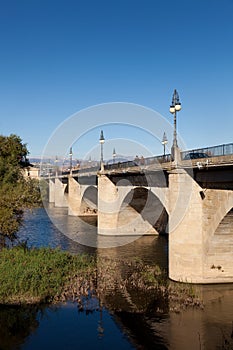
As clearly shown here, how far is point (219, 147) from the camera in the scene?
1900 centimetres

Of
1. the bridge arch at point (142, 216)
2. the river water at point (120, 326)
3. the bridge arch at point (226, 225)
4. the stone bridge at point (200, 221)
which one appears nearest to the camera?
the river water at point (120, 326)

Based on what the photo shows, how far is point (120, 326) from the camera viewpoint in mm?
16062

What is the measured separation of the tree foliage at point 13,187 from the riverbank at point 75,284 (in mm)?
1898

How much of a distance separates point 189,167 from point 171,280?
22.5 feet

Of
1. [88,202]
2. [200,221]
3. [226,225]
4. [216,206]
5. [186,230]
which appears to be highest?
[88,202]

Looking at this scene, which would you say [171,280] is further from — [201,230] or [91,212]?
[91,212]

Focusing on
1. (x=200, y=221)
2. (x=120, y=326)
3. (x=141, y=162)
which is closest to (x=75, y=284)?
(x=120, y=326)

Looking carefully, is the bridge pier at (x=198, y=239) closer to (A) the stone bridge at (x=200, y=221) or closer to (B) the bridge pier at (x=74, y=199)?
(A) the stone bridge at (x=200, y=221)

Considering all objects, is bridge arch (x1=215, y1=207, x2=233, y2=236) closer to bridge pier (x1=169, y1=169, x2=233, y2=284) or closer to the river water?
bridge pier (x1=169, y1=169, x2=233, y2=284)

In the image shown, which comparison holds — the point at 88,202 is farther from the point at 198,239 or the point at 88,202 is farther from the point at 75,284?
the point at 75,284

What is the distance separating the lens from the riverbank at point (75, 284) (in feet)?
58.4

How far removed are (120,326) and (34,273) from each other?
5390 millimetres

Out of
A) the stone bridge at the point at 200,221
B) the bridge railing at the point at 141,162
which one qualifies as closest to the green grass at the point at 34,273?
the stone bridge at the point at 200,221

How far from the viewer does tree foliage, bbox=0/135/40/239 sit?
20.7 meters
